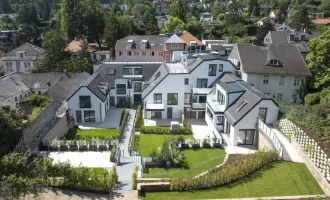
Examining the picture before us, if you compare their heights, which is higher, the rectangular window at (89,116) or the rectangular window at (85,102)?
the rectangular window at (85,102)

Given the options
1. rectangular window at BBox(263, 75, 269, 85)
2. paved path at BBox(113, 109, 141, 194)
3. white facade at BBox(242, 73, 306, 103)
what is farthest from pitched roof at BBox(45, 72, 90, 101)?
rectangular window at BBox(263, 75, 269, 85)

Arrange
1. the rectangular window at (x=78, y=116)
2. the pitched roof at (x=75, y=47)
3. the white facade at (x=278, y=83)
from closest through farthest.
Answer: the rectangular window at (x=78, y=116)
the white facade at (x=278, y=83)
the pitched roof at (x=75, y=47)

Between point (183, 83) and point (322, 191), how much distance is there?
21466mm

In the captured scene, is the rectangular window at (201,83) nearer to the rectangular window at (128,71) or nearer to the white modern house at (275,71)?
the white modern house at (275,71)

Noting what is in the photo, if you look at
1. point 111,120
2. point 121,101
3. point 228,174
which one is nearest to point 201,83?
point 121,101

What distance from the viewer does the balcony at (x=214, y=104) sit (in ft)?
107

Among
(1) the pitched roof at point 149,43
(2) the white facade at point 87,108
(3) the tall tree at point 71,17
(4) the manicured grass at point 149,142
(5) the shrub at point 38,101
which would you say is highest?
(3) the tall tree at point 71,17

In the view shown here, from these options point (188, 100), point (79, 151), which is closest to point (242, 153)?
point (188, 100)

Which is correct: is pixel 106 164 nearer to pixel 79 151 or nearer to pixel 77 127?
pixel 79 151

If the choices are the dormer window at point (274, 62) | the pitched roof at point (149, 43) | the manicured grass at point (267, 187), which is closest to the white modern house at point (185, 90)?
the dormer window at point (274, 62)

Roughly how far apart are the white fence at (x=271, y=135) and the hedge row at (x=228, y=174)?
78cm

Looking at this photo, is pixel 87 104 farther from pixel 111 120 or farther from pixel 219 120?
pixel 219 120

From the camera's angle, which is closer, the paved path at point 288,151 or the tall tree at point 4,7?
the paved path at point 288,151

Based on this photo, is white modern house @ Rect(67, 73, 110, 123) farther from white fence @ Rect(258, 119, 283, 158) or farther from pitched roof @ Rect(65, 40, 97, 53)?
pitched roof @ Rect(65, 40, 97, 53)
